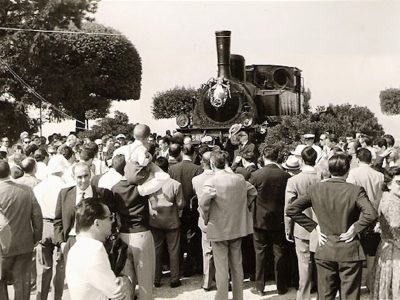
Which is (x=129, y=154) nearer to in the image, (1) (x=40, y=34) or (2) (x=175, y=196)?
(2) (x=175, y=196)

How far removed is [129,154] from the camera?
5.68 metres

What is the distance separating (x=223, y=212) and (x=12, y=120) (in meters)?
19.7

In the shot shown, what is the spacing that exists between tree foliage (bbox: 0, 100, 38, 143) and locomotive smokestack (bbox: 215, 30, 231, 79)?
1257 cm

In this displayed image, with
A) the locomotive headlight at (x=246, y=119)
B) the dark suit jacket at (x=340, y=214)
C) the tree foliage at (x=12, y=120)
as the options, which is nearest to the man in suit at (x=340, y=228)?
the dark suit jacket at (x=340, y=214)

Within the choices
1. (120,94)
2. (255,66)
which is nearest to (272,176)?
(255,66)

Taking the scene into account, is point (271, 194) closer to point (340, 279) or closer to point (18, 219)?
point (340, 279)

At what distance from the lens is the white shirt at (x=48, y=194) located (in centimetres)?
607

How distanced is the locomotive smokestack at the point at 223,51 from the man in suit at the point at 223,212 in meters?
8.70

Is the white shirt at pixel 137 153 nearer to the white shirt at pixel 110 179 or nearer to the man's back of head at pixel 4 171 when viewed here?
the white shirt at pixel 110 179

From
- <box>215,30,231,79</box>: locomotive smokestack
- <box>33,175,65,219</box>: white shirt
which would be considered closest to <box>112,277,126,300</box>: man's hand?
<box>33,175,65,219</box>: white shirt

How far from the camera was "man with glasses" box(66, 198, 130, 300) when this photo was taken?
311 cm

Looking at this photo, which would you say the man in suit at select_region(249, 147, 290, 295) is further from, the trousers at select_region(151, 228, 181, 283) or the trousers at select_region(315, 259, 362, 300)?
the trousers at select_region(315, 259, 362, 300)

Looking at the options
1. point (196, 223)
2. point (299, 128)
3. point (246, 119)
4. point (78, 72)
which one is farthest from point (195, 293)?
point (78, 72)

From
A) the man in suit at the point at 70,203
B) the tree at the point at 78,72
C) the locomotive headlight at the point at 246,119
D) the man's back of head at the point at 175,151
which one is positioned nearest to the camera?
the man in suit at the point at 70,203
